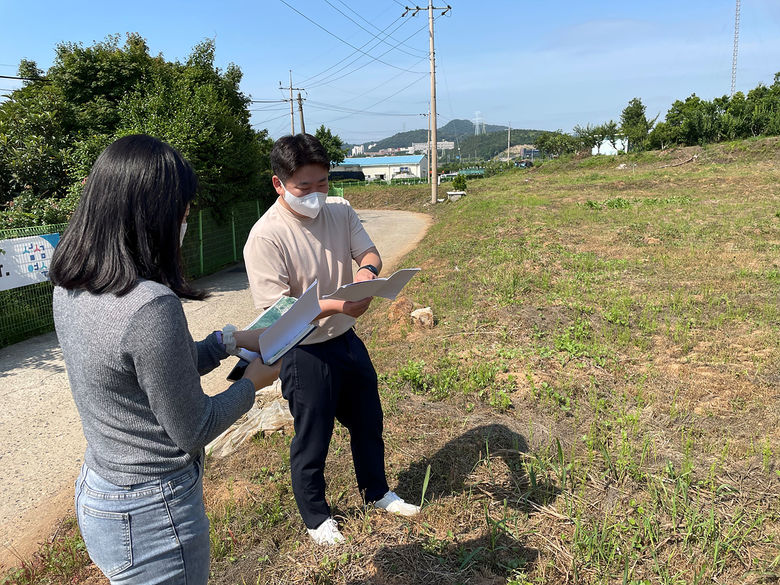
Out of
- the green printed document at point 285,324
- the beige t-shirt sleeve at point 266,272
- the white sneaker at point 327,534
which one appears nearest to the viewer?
the green printed document at point 285,324

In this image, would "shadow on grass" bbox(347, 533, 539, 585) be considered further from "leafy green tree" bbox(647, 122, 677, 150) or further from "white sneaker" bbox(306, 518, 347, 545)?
"leafy green tree" bbox(647, 122, 677, 150)

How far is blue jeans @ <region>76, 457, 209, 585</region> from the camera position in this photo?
4.76 feet

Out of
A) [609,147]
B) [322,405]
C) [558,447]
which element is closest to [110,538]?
[322,405]

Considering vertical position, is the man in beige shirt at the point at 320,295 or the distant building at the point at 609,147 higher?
the distant building at the point at 609,147

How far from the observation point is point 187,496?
1.53 metres

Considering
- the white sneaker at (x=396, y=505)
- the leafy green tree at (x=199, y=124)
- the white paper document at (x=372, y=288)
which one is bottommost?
the white sneaker at (x=396, y=505)

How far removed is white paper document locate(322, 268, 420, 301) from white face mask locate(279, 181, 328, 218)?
0.44 m

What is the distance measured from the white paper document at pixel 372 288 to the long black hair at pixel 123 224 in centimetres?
91

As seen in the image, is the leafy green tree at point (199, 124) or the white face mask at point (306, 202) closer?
the white face mask at point (306, 202)

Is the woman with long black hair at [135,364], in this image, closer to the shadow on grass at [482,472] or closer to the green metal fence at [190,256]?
the shadow on grass at [482,472]

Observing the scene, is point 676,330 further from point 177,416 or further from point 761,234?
point 761,234

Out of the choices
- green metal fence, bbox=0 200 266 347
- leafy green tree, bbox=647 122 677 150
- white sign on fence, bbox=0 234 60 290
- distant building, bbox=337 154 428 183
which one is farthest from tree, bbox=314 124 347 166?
distant building, bbox=337 154 428 183

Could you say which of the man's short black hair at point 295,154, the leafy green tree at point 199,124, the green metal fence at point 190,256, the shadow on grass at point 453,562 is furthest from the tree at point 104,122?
the shadow on grass at point 453,562

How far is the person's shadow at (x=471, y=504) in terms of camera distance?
260 cm
